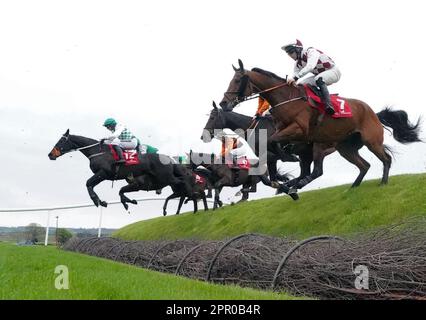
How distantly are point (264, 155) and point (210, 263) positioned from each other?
3.77 meters

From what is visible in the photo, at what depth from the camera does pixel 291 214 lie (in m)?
10.6

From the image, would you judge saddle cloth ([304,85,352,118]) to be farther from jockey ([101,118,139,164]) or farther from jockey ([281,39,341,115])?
jockey ([101,118,139,164])

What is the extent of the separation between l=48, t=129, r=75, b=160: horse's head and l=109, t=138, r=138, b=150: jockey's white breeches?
118cm

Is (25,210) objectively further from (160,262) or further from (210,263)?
(210,263)

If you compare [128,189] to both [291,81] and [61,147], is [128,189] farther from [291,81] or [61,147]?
[291,81]

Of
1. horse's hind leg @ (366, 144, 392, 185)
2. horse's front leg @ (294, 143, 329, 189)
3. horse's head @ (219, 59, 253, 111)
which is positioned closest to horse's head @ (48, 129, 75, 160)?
horse's head @ (219, 59, 253, 111)

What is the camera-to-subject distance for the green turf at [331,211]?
8.38 meters

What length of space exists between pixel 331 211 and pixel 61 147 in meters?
8.46

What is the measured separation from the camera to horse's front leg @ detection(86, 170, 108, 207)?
14.1 metres

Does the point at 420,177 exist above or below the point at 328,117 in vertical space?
below

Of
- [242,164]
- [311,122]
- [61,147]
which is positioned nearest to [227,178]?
[242,164]
